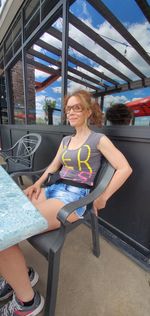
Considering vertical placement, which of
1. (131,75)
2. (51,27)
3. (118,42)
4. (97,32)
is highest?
(51,27)

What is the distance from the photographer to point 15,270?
73 cm

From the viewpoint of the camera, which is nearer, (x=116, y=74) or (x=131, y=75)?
(x=131, y=75)

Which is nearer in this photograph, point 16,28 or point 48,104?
point 48,104

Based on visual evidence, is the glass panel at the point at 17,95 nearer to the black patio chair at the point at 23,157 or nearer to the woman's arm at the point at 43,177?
the black patio chair at the point at 23,157

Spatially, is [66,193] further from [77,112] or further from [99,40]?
[99,40]

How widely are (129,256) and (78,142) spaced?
1.08m

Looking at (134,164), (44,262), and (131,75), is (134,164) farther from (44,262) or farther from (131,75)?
(131,75)

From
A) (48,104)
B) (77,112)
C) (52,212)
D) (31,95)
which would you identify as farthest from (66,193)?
(31,95)

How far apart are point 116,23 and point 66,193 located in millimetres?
1978

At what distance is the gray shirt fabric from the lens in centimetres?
105

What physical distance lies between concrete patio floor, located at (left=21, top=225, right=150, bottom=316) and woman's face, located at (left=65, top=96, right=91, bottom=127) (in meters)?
1.13

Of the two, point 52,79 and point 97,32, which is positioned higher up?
point 97,32

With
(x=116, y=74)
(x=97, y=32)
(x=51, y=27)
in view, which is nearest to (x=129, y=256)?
(x=116, y=74)

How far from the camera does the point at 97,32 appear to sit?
206 centimetres
